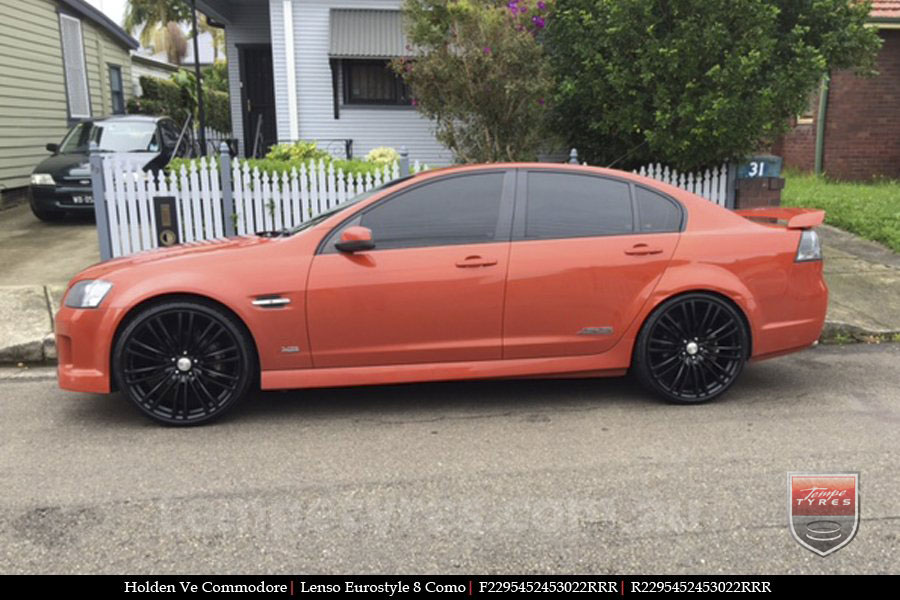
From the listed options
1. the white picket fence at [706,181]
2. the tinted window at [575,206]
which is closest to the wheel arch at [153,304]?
the tinted window at [575,206]

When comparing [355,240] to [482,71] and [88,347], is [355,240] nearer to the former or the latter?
[88,347]

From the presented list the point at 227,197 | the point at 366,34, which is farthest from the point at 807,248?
the point at 366,34

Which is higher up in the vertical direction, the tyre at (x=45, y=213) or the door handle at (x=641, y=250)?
the door handle at (x=641, y=250)

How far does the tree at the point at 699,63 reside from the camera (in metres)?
7.91

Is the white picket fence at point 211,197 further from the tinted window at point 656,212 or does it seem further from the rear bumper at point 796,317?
the rear bumper at point 796,317

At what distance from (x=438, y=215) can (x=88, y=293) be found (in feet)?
7.04

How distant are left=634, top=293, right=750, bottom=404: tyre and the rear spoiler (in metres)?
0.79

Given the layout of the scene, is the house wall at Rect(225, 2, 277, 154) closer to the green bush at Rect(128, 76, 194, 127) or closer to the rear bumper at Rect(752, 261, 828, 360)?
the green bush at Rect(128, 76, 194, 127)

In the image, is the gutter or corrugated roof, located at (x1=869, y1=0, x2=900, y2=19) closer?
corrugated roof, located at (x1=869, y1=0, x2=900, y2=19)

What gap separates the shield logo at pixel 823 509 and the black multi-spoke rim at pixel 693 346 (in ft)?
3.76

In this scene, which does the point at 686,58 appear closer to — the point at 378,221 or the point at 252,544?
the point at 378,221

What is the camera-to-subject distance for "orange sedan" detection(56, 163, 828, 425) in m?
4.53

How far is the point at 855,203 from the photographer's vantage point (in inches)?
469

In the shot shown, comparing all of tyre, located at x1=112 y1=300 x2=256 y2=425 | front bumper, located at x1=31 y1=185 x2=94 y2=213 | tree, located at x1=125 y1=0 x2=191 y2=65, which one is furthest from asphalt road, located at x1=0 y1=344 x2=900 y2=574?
tree, located at x1=125 y1=0 x2=191 y2=65
